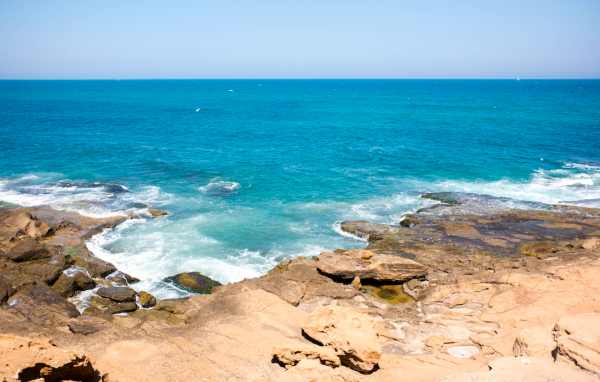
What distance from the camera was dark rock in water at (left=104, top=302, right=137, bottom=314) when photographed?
18.8 metres

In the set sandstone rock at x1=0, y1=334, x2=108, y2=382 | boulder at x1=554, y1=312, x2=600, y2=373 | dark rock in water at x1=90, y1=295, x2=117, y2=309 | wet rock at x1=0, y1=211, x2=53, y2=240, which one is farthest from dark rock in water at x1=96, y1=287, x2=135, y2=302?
boulder at x1=554, y1=312, x2=600, y2=373

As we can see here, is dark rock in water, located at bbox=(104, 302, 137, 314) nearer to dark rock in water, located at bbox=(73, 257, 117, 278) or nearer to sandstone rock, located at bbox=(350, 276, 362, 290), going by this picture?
dark rock in water, located at bbox=(73, 257, 117, 278)

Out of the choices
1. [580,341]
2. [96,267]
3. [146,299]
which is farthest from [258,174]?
[580,341]

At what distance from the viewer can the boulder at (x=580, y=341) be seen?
10.3m

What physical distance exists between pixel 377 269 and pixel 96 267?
15.9 meters

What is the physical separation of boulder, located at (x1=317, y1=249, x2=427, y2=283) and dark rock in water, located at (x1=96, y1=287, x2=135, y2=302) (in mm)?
9754

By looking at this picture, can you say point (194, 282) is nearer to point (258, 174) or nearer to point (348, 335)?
point (348, 335)

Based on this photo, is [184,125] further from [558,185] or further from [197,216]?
[558,185]

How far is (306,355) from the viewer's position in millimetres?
11602

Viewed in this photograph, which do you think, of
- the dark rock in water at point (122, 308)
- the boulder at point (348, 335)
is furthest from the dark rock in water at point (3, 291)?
the boulder at point (348, 335)

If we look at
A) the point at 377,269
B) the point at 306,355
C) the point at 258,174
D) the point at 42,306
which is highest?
the point at 306,355

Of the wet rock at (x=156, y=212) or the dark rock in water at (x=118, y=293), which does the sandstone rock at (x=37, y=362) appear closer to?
the dark rock in water at (x=118, y=293)

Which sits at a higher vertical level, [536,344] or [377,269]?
[536,344]

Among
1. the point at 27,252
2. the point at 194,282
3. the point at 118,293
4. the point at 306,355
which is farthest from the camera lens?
the point at 27,252
